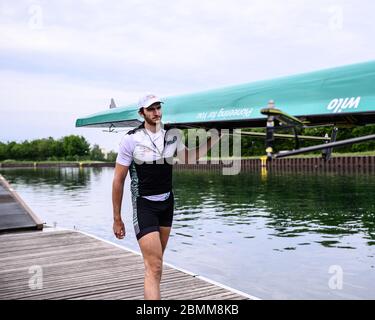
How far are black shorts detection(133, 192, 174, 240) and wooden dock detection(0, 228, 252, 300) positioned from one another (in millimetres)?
2149

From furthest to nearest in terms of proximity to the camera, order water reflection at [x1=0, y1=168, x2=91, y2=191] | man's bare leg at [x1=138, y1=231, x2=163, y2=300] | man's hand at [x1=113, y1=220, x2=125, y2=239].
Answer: water reflection at [x1=0, y1=168, x2=91, y2=191] < man's hand at [x1=113, y1=220, x2=125, y2=239] < man's bare leg at [x1=138, y1=231, x2=163, y2=300]

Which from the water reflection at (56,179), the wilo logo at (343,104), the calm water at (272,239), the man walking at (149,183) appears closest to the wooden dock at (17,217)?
the calm water at (272,239)

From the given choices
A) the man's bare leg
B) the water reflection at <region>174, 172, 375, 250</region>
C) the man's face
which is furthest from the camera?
the water reflection at <region>174, 172, 375, 250</region>

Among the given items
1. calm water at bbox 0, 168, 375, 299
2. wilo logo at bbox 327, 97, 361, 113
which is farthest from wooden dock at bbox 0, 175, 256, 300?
wilo logo at bbox 327, 97, 361, 113

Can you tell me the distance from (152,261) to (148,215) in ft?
1.41

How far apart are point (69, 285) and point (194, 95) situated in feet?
11.0

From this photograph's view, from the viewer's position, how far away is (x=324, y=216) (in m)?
19.6

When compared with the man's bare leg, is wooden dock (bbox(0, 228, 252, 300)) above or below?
below

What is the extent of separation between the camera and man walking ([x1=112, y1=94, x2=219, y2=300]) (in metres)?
4.45

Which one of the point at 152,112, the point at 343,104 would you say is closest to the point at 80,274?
the point at 152,112

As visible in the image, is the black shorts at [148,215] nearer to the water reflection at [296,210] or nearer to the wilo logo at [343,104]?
the wilo logo at [343,104]

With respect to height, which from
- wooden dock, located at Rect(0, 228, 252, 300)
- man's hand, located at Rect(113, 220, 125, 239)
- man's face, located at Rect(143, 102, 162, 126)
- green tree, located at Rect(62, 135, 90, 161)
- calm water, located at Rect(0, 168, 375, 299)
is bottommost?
calm water, located at Rect(0, 168, 375, 299)

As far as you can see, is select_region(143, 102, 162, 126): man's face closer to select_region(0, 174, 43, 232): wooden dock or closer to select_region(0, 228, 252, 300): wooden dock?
select_region(0, 228, 252, 300): wooden dock

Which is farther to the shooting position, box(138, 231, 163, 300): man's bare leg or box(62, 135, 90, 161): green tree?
box(62, 135, 90, 161): green tree
